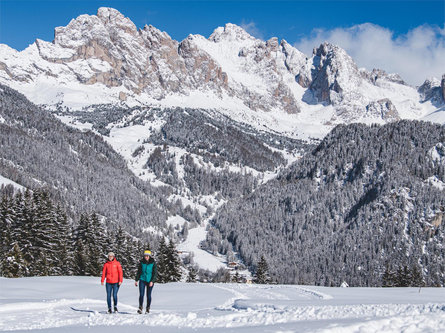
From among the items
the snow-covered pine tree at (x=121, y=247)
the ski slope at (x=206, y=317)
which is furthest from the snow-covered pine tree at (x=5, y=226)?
the ski slope at (x=206, y=317)

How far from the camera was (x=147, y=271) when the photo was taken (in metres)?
21.2

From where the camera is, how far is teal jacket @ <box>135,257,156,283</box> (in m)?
21.1

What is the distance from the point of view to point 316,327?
13.5m

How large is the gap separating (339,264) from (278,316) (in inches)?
6486

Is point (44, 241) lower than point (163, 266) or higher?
higher

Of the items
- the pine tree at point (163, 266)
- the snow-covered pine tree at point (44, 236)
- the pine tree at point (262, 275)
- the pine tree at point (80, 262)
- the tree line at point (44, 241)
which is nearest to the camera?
the tree line at point (44, 241)

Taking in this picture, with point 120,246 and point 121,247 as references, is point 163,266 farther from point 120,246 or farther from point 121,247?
point 120,246

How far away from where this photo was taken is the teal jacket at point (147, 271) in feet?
69.4

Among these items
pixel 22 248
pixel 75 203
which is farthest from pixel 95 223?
pixel 75 203

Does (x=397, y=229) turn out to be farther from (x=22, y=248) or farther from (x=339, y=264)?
(x=22, y=248)

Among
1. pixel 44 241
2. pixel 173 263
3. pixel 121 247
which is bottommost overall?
pixel 173 263

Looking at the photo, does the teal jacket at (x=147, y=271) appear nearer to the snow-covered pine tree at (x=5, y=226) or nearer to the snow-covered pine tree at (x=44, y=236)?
the snow-covered pine tree at (x=5, y=226)

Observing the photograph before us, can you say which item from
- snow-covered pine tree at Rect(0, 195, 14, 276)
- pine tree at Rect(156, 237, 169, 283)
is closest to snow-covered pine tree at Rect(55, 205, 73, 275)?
snow-covered pine tree at Rect(0, 195, 14, 276)

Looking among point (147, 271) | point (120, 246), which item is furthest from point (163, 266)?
point (147, 271)
